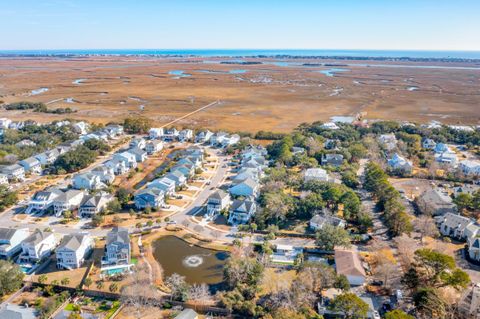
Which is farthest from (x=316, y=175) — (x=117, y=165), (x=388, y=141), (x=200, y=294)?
(x=117, y=165)

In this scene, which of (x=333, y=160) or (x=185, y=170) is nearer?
(x=185, y=170)

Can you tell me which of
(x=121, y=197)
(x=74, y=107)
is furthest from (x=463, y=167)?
(x=74, y=107)

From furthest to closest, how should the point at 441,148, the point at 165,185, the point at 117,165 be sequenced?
the point at 441,148, the point at 117,165, the point at 165,185

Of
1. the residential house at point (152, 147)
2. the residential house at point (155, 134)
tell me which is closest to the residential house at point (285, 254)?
the residential house at point (152, 147)

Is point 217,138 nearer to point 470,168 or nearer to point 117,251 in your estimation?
point 117,251

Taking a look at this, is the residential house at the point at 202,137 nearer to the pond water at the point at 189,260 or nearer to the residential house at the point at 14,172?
A: the residential house at the point at 14,172

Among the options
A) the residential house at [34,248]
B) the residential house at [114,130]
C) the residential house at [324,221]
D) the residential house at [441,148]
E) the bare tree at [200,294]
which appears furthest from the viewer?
the residential house at [114,130]

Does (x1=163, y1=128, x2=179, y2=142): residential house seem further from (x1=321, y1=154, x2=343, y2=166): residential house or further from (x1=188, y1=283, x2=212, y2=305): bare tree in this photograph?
(x1=188, y1=283, x2=212, y2=305): bare tree
